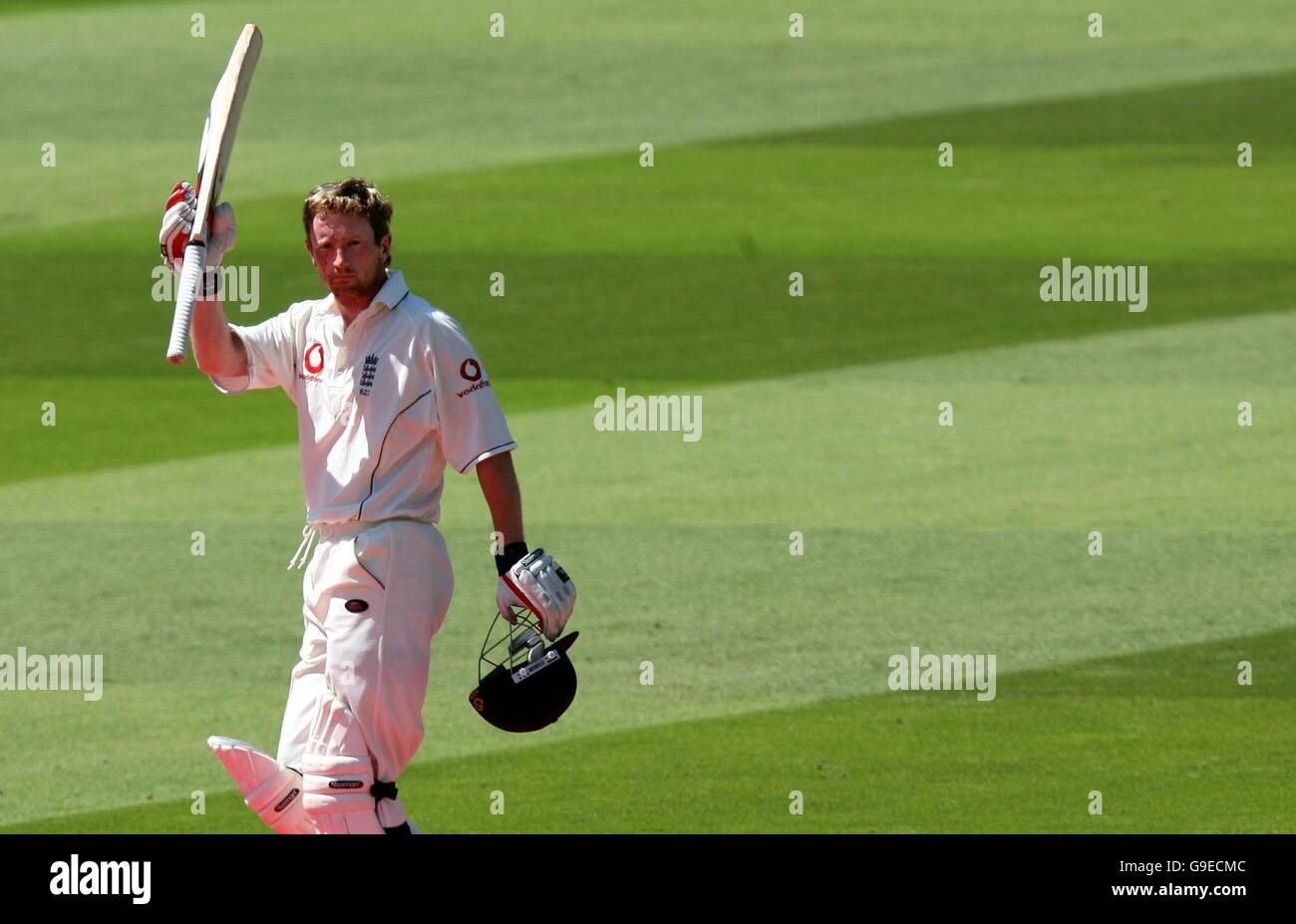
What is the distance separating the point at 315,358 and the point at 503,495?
2.55 feet

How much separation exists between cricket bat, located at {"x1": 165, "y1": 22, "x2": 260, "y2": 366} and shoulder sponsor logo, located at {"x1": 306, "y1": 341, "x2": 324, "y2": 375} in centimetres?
41

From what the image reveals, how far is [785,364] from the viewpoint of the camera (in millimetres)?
17797

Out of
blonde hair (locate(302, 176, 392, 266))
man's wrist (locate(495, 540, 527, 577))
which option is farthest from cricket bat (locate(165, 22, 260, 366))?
man's wrist (locate(495, 540, 527, 577))

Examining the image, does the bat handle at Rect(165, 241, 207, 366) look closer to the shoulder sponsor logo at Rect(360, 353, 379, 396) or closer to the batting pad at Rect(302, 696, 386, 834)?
the shoulder sponsor logo at Rect(360, 353, 379, 396)

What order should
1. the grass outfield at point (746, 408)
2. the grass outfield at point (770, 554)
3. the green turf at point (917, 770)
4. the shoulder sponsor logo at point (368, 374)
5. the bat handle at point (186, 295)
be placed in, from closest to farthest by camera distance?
the bat handle at point (186, 295) < the shoulder sponsor logo at point (368, 374) < the green turf at point (917, 770) < the grass outfield at point (746, 408) < the grass outfield at point (770, 554)

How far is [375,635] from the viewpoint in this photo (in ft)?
Answer: 24.6

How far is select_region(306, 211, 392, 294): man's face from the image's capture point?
24.7ft

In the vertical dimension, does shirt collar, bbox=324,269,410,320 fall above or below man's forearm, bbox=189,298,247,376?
above

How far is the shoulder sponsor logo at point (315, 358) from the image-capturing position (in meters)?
7.77

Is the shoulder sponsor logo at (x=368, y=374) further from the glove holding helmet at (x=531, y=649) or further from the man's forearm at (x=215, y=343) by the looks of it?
the glove holding helmet at (x=531, y=649)

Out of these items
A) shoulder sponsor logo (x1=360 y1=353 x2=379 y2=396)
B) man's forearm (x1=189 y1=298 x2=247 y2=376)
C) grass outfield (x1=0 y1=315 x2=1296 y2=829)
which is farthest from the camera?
grass outfield (x1=0 y1=315 x2=1296 y2=829)

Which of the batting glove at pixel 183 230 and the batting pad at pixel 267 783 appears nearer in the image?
the batting pad at pixel 267 783

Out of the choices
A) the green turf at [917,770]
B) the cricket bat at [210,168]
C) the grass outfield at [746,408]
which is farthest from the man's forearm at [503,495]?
the grass outfield at [746,408]

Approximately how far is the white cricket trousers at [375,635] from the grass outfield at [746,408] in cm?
181
